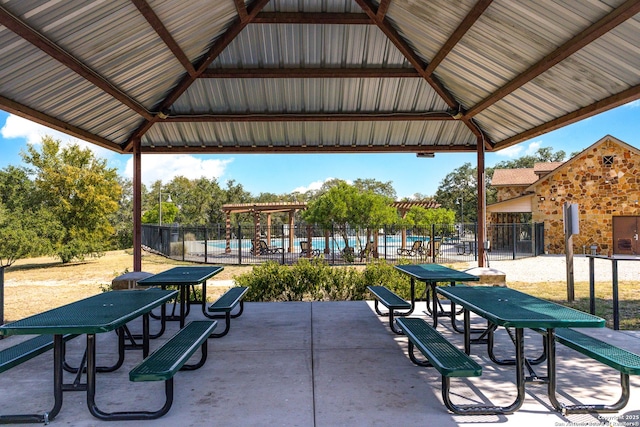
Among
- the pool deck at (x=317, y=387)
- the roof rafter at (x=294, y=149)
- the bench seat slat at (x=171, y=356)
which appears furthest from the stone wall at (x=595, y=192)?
the bench seat slat at (x=171, y=356)

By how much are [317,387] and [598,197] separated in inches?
883

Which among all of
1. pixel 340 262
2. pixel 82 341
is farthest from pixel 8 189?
pixel 82 341

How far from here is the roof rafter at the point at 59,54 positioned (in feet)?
13.5

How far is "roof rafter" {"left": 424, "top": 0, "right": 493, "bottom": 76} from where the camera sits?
5.03 m

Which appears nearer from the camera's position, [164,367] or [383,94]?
[164,367]

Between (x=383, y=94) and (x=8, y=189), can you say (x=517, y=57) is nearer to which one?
(x=383, y=94)

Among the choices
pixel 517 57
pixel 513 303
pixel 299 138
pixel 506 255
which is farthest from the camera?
pixel 506 255

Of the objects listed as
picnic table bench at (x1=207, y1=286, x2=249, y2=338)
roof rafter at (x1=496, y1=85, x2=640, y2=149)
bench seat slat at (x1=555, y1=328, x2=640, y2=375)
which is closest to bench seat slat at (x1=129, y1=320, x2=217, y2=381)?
picnic table bench at (x1=207, y1=286, x2=249, y2=338)

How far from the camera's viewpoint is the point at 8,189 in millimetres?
22062

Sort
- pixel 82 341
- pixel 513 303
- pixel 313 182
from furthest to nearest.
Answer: pixel 313 182 < pixel 82 341 < pixel 513 303

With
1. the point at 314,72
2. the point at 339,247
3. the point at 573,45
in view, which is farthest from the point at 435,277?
the point at 339,247

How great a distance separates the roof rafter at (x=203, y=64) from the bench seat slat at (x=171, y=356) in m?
4.61

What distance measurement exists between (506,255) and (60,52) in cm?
2144

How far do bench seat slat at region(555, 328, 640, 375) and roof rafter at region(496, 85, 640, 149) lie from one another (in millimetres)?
3275
